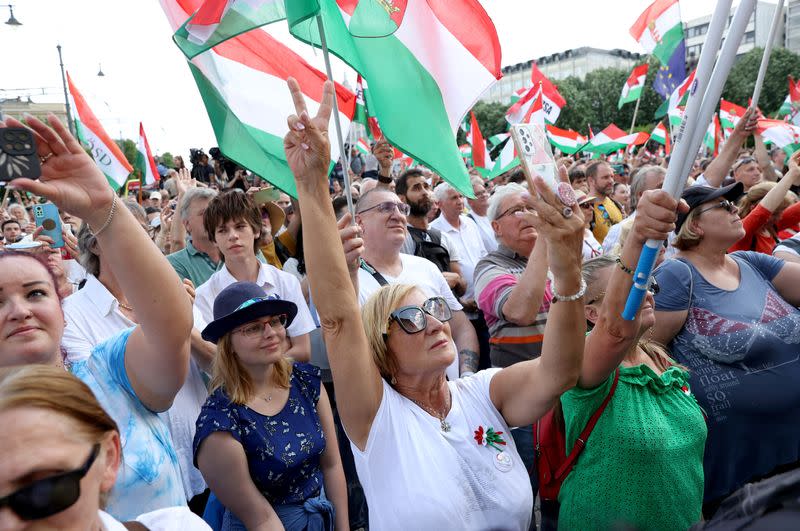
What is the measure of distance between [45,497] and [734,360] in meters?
2.97

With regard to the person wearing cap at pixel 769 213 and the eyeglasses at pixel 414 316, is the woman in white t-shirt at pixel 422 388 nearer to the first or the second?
the eyeglasses at pixel 414 316

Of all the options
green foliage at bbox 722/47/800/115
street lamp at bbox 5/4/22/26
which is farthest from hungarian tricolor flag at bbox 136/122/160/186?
green foliage at bbox 722/47/800/115

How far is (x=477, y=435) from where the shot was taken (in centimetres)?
216

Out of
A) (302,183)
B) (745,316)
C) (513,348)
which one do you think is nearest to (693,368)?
(745,316)

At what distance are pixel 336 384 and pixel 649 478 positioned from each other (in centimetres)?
123

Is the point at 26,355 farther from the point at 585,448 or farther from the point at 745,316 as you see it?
the point at 745,316

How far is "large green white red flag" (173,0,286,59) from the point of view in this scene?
256 centimetres

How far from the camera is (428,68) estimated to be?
316cm

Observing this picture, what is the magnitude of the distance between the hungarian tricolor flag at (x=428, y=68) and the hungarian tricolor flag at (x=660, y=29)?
7245 mm

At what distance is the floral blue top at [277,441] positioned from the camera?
2.57 meters

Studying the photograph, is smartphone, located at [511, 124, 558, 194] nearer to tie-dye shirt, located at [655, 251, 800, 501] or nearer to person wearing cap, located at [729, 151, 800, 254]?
tie-dye shirt, located at [655, 251, 800, 501]

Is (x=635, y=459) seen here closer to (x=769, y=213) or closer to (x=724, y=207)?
(x=724, y=207)

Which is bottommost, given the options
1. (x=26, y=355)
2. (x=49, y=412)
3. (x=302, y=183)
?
(x=26, y=355)

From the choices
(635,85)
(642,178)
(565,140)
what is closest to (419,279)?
(642,178)
